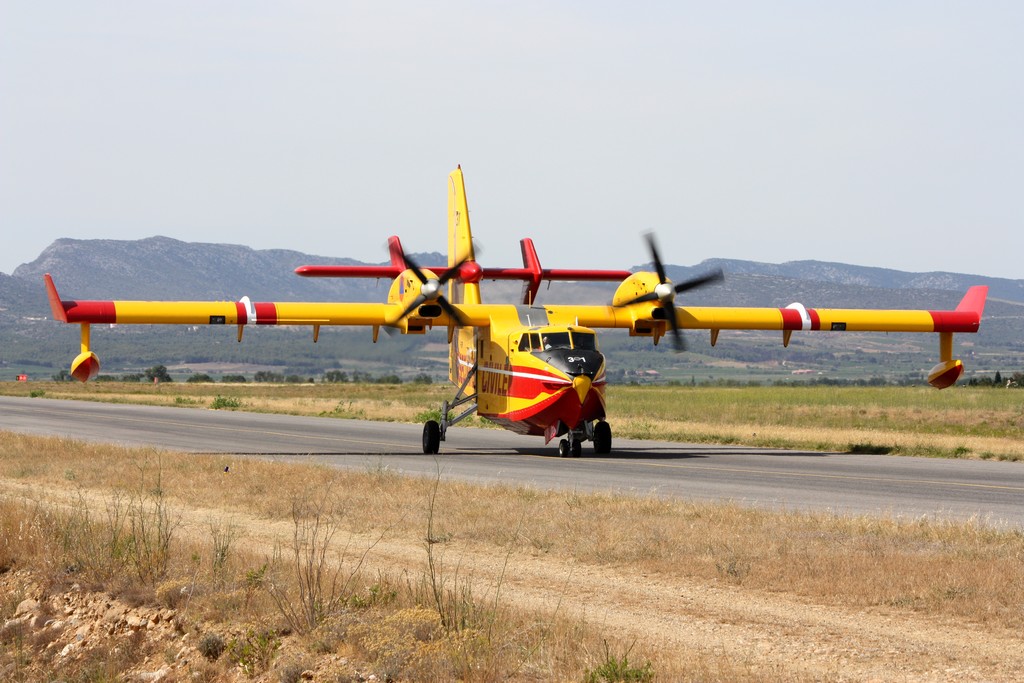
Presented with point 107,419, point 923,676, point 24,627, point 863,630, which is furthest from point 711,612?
point 107,419

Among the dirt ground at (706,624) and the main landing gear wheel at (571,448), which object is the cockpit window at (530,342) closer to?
the main landing gear wheel at (571,448)

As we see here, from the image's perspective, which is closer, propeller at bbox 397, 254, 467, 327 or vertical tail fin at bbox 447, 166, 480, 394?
propeller at bbox 397, 254, 467, 327

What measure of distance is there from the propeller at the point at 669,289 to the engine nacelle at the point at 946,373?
7379mm

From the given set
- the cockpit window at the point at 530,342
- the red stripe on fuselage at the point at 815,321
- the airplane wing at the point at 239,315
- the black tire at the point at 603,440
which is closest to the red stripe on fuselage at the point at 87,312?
the airplane wing at the point at 239,315

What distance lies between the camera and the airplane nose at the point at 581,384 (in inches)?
1141

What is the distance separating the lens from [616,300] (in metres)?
35.0

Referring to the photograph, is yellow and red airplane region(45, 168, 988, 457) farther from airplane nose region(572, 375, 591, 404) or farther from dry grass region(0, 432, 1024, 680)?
dry grass region(0, 432, 1024, 680)

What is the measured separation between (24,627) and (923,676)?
11.1 m

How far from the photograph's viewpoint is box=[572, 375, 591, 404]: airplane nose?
29.0 meters

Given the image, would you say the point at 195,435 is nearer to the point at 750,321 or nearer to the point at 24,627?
the point at 750,321

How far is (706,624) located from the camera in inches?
466

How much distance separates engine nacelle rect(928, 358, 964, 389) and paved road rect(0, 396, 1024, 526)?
14.5ft

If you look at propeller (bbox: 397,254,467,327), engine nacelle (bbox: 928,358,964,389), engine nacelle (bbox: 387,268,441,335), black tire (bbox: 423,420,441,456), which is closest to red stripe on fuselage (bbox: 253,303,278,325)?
engine nacelle (bbox: 387,268,441,335)

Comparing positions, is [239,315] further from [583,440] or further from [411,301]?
[583,440]
